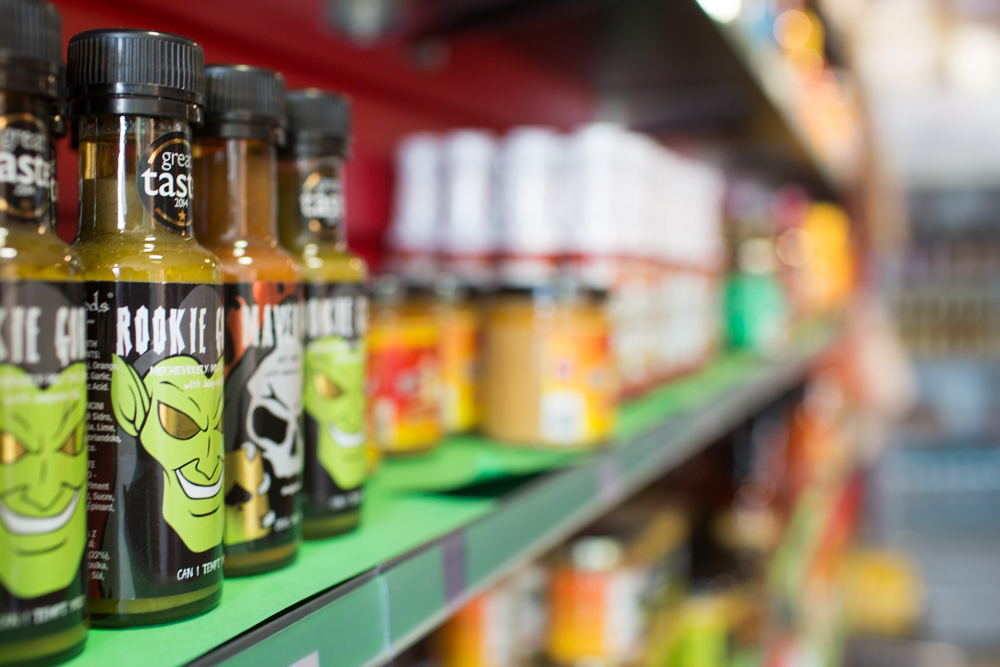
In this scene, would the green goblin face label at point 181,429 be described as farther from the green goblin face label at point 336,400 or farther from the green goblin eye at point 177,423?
the green goblin face label at point 336,400

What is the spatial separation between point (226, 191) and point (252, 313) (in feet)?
0.25

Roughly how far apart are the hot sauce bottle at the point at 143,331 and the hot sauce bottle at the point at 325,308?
0.13 meters

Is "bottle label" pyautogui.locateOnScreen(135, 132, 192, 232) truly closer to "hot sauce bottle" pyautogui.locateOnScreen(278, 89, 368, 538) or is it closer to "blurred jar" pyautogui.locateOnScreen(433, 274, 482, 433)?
"hot sauce bottle" pyautogui.locateOnScreen(278, 89, 368, 538)

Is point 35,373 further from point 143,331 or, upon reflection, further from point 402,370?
point 402,370

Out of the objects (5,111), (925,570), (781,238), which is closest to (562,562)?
(5,111)

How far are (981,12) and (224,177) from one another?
16.6 ft

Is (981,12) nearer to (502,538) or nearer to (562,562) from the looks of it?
(562,562)

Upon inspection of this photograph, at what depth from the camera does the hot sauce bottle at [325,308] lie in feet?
1.78

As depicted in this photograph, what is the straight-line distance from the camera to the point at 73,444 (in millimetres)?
352

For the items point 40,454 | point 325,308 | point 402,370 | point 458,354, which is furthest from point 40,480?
point 458,354

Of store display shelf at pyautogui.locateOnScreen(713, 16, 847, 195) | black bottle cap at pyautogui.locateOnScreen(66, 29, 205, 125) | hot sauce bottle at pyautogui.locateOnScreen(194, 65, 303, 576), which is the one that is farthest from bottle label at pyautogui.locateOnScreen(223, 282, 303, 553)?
store display shelf at pyautogui.locateOnScreen(713, 16, 847, 195)

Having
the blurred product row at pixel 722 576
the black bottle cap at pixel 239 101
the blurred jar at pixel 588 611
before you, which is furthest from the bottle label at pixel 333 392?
the blurred jar at pixel 588 611

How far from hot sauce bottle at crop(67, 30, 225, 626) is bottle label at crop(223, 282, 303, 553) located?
5 cm

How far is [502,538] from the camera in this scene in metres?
0.64
